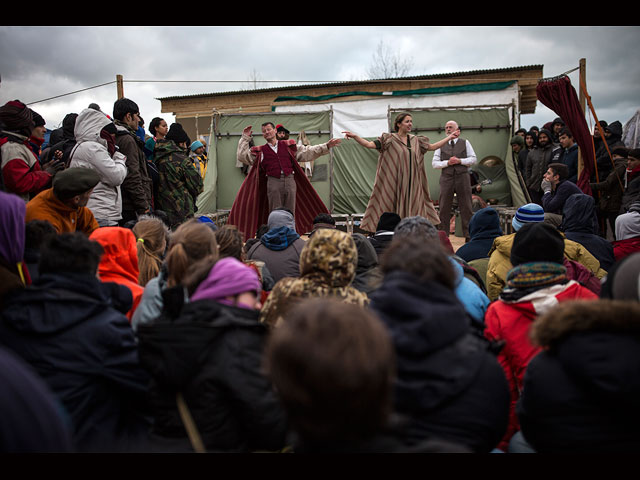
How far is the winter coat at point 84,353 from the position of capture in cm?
151

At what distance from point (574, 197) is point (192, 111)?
1631 cm

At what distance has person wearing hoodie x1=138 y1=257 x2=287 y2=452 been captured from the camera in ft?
4.70

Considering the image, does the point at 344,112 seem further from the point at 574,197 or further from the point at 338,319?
the point at 338,319

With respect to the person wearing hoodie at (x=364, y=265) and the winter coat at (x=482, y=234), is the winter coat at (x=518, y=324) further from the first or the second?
the winter coat at (x=482, y=234)

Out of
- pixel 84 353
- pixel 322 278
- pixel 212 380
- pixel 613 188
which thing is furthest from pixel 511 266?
pixel 613 188

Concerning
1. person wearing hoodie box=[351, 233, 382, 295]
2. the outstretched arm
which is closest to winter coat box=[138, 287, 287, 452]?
person wearing hoodie box=[351, 233, 382, 295]

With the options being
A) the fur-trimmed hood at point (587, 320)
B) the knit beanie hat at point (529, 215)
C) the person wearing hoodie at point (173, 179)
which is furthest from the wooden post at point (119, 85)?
the fur-trimmed hood at point (587, 320)

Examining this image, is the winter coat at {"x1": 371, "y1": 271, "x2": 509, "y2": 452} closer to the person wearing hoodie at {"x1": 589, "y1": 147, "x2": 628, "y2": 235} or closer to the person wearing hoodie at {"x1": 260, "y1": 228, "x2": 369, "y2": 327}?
the person wearing hoodie at {"x1": 260, "y1": 228, "x2": 369, "y2": 327}

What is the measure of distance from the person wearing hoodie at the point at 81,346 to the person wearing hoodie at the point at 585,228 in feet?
11.0

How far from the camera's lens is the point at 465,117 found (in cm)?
919

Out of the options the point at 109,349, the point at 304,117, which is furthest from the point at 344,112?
the point at 109,349

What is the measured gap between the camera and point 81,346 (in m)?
1.54

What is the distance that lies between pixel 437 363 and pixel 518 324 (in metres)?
0.76

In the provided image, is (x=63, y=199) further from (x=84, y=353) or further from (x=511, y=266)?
(x=511, y=266)
